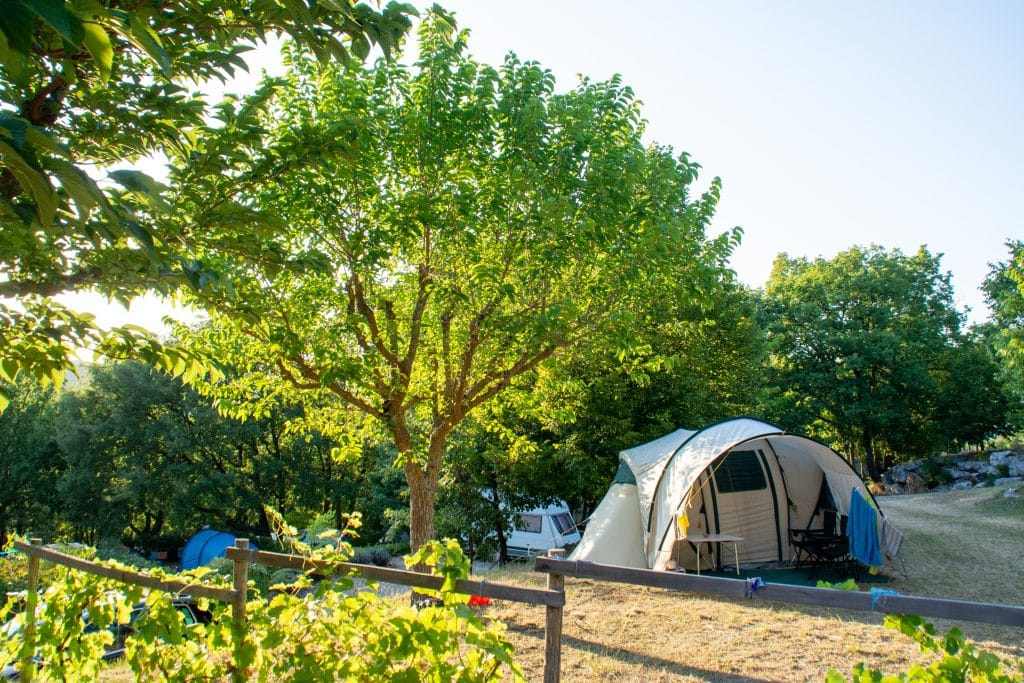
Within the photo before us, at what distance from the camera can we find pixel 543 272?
7.33m

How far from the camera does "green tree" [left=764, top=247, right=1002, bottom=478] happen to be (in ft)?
88.9

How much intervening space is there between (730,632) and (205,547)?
20414 mm

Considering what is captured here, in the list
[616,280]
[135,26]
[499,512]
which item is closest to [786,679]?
[616,280]

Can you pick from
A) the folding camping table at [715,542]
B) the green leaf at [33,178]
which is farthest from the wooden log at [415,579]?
the folding camping table at [715,542]

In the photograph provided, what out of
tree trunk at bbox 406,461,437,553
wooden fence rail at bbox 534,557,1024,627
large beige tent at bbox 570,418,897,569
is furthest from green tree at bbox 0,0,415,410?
large beige tent at bbox 570,418,897,569

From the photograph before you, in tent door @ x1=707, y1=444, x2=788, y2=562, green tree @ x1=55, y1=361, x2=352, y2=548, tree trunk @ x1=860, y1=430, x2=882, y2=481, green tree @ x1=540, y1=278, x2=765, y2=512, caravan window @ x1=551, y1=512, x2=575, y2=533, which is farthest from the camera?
tree trunk @ x1=860, y1=430, x2=882, y2=481

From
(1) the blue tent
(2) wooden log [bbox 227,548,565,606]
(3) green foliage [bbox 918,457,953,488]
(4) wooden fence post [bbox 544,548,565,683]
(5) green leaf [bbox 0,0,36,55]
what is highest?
(3) green foliage [bbox 918,457,953,488]

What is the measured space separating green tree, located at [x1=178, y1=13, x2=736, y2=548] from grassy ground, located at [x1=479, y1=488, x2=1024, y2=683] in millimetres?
2449

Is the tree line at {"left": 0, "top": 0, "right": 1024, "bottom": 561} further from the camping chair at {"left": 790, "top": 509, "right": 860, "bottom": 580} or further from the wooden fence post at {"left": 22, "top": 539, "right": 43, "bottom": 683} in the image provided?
the camping chair at {"left": 790, "top": 509, "right": 860, "bottom": 580}

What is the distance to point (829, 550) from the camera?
30.9ft

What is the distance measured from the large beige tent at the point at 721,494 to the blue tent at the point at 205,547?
51.6ft

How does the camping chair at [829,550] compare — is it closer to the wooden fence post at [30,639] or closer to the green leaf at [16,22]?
the wooden fence post at [30,639]

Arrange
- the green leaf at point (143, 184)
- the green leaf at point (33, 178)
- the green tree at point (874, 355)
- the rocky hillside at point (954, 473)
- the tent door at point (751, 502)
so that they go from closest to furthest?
the green leaf at point (33, 178)
the green leaf at point (143, 184)
the tent door at point (751, 502)
the rocky hillside at point (954, 473)
the green tree at point (874, 355)

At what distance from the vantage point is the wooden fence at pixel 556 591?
2701mm
